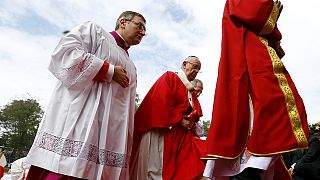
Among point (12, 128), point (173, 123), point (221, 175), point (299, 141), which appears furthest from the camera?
point (12, 128)

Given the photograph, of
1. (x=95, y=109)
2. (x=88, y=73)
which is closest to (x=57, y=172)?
(x=95, y=109)

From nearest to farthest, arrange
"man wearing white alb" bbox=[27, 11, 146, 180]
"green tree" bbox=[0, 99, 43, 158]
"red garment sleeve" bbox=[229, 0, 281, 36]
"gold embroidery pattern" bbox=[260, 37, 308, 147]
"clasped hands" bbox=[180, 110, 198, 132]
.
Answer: "gold embroidery pattern" bbox=[260, 37, 308, 147], "red garment sleeve" bbox=[229, 0, 281, 36], "man wearing white alb" bbox=[27, 11, 146, 180], "clasped hands" bbox=[180, 110, 198, 132], "green tree" bbox=[0, 99, 43, 158]

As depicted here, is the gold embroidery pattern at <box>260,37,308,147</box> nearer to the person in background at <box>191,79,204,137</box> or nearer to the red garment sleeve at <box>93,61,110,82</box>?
the red garment sleeve at <box>93,61,110,82</box>

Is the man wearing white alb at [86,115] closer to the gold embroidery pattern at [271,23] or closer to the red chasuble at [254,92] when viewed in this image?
the red chasuble at [254,92]

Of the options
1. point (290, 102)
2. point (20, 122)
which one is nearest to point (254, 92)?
point (290, 102)

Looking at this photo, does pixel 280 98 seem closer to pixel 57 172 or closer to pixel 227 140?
pixel 227 140

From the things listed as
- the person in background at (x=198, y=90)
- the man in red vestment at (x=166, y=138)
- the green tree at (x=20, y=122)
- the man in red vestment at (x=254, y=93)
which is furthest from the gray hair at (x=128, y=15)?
the green tree at (x=20, y=122)

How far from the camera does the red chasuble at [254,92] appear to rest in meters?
2.45

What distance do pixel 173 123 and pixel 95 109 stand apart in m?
1.23

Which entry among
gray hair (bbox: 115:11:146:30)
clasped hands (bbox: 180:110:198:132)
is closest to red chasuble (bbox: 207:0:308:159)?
gray hair (bbox: 115:11:146:30)

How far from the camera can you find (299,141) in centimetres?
242

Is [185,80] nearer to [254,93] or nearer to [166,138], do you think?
[166,138]

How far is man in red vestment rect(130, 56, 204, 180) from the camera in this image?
4.16 meters

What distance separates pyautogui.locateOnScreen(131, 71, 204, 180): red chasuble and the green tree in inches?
1573
